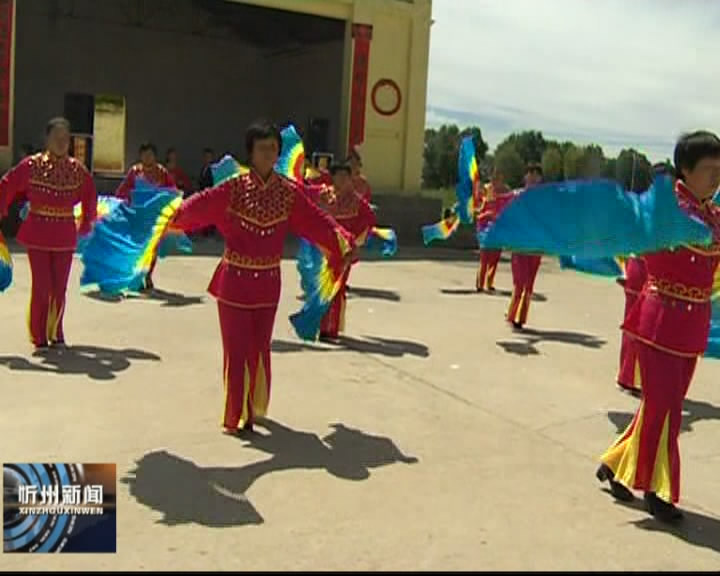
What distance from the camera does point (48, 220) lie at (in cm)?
718

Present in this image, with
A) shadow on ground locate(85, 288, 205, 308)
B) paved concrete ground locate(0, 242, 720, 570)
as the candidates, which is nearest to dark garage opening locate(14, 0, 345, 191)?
shadow on ground locate(85, 288, 205, 308)

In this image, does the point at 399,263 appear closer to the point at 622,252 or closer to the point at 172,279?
the point at 172,279

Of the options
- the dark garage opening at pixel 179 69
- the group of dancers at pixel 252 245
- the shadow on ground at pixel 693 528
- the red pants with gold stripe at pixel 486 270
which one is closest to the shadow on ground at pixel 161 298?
the group of dancers at pixel 252 245

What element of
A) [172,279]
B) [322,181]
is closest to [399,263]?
[172,279]

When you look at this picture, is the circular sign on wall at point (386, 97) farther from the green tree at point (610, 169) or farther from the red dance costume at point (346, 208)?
the green tree at point (610, 169)

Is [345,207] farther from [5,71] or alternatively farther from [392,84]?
[392,84]

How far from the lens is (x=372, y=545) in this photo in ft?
12.7

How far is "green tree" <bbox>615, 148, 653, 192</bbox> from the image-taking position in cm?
420

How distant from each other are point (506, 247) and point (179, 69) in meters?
23.7

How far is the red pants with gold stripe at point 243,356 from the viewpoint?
529 centimetres

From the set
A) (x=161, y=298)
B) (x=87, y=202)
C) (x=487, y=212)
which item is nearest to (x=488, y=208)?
(x=487, y=212)

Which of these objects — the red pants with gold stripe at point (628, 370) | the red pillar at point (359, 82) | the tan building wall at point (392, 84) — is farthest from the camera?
the tan building wall at point (392, 84)

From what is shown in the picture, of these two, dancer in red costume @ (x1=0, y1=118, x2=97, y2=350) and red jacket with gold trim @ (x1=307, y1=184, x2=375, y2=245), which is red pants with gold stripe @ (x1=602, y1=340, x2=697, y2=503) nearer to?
dancer in red costume @ (x1=0, y1=118, x2=97, y2=350)

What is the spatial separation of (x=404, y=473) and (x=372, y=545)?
100cm
